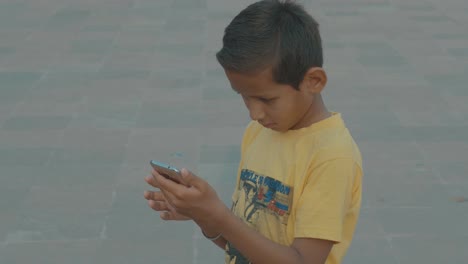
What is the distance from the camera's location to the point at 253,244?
5.41 feet

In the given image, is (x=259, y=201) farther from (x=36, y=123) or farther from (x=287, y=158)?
(x=36, y=123)

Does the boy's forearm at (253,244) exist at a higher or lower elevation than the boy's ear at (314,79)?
lower

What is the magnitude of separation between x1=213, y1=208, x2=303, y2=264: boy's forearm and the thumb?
0.10 meters

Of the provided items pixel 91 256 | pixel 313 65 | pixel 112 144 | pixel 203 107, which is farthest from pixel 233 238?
pixel 203 107

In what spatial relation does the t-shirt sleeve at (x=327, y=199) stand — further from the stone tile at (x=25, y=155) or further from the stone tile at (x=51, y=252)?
the stone tile at (x=25, y=155)

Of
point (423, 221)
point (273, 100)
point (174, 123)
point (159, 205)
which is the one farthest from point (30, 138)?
point (273, 100)

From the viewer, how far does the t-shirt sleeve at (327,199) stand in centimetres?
168

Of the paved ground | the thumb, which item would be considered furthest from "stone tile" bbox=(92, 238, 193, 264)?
the thumb

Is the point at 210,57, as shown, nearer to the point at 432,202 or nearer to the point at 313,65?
the point at 432,202

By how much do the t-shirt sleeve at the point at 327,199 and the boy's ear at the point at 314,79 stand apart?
178mm

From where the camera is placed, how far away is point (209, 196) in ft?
5.26

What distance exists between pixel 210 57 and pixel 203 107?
1482mm

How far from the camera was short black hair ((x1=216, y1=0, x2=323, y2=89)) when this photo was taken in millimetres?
1682

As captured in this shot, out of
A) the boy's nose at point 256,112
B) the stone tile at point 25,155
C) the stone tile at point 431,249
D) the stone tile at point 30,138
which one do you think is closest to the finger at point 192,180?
the boy's nose at point 256,112
